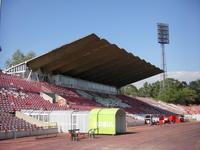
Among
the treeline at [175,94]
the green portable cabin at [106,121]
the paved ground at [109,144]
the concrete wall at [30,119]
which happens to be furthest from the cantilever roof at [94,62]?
the treeline at [175,94]

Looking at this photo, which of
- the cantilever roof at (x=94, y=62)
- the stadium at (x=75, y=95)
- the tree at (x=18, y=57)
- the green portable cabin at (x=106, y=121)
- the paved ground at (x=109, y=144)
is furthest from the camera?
the tree at (x=18, y=57)

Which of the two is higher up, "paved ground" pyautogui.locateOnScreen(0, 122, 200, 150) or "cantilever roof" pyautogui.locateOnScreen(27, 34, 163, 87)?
"cantilever roof" pyautogui.locateOnScreen(27, 34, 163, 87)

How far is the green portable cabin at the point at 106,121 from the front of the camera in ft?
104

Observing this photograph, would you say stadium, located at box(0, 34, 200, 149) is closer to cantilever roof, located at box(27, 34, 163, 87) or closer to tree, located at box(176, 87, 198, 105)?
cantilever roof, located at box(27, 34, 163, 87)

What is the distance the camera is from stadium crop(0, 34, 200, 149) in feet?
103

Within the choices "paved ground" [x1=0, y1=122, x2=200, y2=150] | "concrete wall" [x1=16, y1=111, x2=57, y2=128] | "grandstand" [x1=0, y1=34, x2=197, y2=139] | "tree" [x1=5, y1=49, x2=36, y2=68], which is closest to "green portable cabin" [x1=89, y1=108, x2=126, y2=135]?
"grandstand" [x1=0, y1=34, x2=197, y2=139]

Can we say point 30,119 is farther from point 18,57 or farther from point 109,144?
point 18,57

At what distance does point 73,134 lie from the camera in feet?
86.1

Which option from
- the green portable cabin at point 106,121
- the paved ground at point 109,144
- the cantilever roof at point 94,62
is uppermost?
the cantilever roof at point 94,62

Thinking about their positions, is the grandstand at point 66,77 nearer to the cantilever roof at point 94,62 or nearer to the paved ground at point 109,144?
the cantilever roof at point 94,62

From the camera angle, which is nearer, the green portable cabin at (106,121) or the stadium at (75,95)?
the stadium at (75,95)

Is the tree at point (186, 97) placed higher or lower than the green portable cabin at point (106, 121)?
higher

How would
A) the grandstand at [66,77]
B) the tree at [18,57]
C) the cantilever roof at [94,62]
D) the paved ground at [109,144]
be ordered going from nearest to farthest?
the paved ground at [109,144]
the grandstand at [66,77]
the cantilever roof at [94,62]
the tree at [18,57]

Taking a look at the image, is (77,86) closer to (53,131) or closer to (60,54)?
(60,54)
